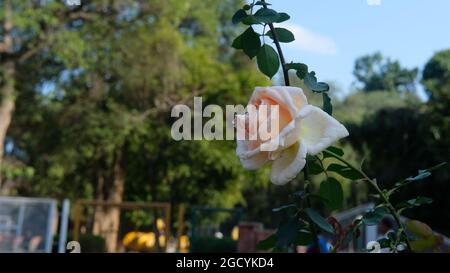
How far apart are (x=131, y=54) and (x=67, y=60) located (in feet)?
5.73

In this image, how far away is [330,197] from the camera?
0.57 metres

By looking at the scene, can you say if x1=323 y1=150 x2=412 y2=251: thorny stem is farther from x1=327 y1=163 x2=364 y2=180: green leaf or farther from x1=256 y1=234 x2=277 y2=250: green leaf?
x1=256 y1=234 x2=277 y2=250: green leaf

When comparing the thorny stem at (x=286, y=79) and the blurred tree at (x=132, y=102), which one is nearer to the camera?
the thorny stem at (x=286, y=79)

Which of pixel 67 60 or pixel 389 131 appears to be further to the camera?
pixel 389 131

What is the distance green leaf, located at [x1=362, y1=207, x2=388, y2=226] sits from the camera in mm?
545

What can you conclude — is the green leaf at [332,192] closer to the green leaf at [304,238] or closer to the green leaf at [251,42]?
the green leaf at [304,238]

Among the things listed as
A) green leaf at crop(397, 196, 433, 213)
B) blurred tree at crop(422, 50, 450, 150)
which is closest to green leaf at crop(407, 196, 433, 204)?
green leaf at crop(397, 196, 433, 213)

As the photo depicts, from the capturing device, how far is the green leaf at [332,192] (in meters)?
0.56

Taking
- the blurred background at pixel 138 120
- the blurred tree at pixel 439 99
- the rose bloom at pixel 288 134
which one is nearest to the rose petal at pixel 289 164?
the rose bloom at pixel 288 134

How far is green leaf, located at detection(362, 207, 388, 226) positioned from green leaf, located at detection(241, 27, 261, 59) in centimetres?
21

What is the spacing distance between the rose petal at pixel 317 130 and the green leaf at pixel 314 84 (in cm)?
5
